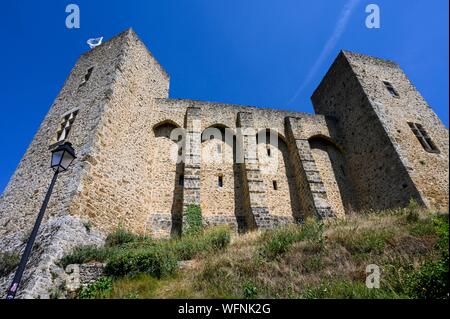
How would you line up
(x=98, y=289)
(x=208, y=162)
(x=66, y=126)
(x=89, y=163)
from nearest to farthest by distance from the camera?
(x=98, y=289), (x=89, y=163), (x=66, y=126), (x=208, y=162)

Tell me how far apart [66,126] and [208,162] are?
251 inches

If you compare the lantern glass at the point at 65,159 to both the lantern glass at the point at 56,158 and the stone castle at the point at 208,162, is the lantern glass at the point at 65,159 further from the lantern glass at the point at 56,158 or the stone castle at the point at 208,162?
the stone castle at the point at 208,162

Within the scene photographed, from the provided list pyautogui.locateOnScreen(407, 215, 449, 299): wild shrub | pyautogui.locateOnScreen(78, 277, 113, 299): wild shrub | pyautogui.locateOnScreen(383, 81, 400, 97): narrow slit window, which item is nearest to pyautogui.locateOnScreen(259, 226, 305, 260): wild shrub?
pyautogui.locateOnScreen(407, 215, 449, 299): wild shrub

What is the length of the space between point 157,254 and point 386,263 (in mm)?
5322

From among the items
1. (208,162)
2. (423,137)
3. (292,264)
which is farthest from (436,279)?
(423,137)

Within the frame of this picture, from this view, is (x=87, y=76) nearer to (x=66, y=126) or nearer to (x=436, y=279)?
(x=66, y=126)

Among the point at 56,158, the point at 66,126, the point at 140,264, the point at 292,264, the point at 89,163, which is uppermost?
the point at 66,126

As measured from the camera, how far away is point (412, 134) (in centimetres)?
1409

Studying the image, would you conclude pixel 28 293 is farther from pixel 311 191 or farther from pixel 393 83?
pixel 393 83

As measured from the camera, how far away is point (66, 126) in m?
11.6

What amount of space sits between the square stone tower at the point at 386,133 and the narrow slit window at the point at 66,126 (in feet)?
44.5

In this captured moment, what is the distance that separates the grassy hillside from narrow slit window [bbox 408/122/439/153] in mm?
6832

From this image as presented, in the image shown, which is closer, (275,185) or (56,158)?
(56,158)
